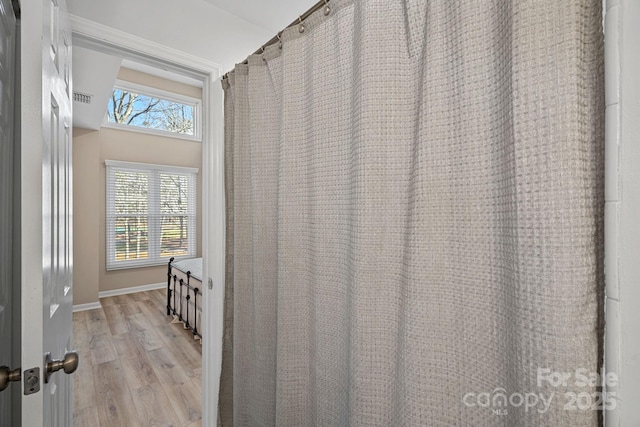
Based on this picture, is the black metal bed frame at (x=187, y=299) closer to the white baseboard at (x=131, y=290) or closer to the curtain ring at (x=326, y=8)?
the white baseboard at (x=131, y=290)

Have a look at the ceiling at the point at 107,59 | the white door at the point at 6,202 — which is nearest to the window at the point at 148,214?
the ceiling at the point at 107,59

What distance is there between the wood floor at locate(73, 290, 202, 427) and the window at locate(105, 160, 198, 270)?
1.17 m

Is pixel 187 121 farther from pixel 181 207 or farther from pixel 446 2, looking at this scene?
pixel 446 2

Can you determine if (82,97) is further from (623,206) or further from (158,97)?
(623,206)

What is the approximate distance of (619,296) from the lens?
0.46 metres

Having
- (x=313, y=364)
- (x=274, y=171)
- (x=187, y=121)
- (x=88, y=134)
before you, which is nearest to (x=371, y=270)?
(x=313, y=364)

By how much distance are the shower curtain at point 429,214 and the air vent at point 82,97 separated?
266cm

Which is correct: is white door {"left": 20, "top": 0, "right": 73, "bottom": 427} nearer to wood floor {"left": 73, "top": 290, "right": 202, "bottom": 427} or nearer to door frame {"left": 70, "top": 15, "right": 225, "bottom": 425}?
door frame {"left": 70, "top": 15, "right": 225, "bottom": 425}

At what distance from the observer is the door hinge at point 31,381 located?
64 cm

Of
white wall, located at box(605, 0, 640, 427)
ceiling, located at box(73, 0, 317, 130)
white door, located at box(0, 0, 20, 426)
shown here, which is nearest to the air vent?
ceiling, located at box(73, 0, 317, 130)

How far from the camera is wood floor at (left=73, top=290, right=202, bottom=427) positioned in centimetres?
203

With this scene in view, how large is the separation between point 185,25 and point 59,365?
165cm

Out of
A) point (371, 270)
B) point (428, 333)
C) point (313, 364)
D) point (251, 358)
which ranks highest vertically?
point (371, 270)

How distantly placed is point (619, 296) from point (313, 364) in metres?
0.95
